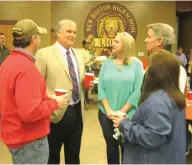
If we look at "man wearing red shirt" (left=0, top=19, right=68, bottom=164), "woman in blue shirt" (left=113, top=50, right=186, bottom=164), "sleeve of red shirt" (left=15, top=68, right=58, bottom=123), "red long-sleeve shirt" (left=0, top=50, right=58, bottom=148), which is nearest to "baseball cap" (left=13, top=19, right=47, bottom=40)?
"man wearing red shirt" (left=0, top=19, right=68, bottom=164)

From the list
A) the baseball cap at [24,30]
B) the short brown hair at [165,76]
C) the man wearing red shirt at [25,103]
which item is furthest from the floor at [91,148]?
the short brown hair at [165,76]

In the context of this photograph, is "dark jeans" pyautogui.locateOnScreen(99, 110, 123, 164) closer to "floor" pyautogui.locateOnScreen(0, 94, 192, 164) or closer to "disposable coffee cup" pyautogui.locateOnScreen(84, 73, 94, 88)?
"disposable coffee cup" pyautogui.locateOnScreen(84, 73, 94, 88)

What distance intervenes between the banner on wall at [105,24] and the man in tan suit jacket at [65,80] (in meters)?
8.69

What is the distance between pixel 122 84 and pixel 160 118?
1110 mm

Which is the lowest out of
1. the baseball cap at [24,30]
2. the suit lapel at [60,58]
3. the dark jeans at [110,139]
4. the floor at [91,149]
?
the floor at [91,149]

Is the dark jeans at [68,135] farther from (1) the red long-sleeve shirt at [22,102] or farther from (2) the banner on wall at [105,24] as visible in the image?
(2) the banner on wall at [105,24]

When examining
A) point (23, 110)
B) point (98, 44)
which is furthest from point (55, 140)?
point (98, 44)

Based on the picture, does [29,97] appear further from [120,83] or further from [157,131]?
[120,83]

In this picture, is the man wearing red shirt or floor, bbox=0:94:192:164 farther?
floor, bbox=0:94:192:164

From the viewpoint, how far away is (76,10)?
1125cm

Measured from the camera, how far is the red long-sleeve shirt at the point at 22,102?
1867 mm

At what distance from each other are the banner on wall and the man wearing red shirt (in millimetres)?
9462

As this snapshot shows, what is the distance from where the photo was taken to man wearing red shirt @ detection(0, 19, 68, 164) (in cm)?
187

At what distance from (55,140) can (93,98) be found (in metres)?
6.15
